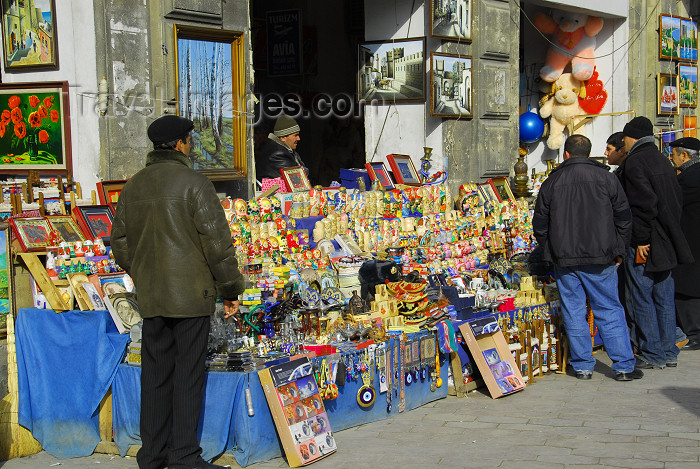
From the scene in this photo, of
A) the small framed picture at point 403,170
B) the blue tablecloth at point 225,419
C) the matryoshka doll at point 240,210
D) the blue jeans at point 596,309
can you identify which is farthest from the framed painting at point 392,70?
the blue tablecloth at point 225,419

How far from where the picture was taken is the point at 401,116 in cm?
1012

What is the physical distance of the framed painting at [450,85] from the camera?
980cm

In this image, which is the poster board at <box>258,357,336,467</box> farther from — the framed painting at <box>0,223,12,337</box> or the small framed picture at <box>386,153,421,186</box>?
the small framed picture at <box>386,153,421,186</box>

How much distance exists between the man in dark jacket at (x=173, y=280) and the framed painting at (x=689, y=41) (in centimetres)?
1220

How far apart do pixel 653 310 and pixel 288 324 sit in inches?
127

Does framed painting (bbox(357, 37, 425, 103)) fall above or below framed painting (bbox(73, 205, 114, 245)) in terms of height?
above

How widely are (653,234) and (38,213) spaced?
4769 mm

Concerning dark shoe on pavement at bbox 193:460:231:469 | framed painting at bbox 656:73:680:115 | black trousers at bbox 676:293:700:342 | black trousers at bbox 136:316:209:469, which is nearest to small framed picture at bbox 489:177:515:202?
black trousers at bbox 676:293:700:342

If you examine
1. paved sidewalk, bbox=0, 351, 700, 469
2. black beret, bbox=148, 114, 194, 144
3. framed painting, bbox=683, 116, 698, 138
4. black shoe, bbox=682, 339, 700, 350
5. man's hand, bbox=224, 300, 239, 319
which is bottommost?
black shoe, bbox=682, 339, 700, 350

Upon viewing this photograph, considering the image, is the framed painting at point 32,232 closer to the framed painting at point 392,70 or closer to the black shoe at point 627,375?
the black shoe at point 627,375

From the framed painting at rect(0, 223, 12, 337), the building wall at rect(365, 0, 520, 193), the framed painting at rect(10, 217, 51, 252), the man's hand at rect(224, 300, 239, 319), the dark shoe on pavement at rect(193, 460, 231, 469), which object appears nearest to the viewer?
the dark shoe on pavement at rect(193, 460, 231, 469)

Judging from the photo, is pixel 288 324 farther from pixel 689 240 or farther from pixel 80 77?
pixel 689 240

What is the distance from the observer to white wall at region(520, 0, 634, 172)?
44.0 feet

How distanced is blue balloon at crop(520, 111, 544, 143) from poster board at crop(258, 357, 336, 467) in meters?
8.48
